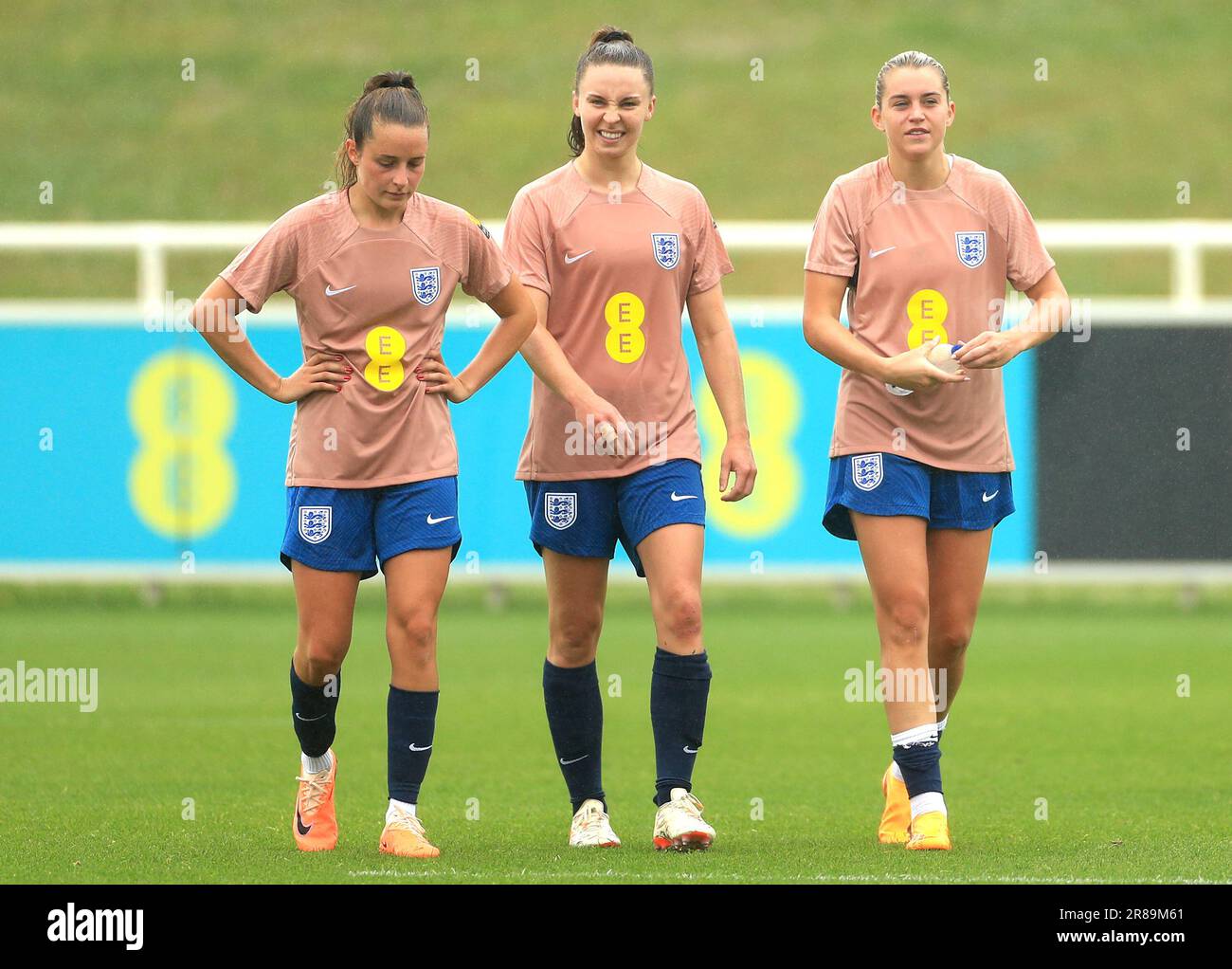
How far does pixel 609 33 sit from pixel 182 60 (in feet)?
90.1

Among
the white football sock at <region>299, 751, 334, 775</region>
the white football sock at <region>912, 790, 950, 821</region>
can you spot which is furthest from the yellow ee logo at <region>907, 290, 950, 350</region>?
the white football sock at <region>299, 751, 334, 775</region>

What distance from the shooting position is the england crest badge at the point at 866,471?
666 cm

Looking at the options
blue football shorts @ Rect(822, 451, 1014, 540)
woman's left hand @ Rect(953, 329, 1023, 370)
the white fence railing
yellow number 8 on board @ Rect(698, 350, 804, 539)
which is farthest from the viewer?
yellow number 8 on board @ Rect(698, 350, 804, 539)

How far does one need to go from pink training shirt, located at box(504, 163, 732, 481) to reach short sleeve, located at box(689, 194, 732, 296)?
0.12 feet

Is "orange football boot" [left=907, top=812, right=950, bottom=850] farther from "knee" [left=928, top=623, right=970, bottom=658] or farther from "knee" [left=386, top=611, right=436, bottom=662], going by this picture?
"knee" [left=386, top=611, right=436, bottom=662]

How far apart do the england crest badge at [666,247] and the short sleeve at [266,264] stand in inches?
41.2

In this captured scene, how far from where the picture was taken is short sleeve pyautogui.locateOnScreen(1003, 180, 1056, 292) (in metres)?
6.74

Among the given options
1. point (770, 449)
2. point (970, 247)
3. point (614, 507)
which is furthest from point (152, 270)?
point (970, 247)

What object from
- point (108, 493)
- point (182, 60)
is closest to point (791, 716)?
point (108, 493)

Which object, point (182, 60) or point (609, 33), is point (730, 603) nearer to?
point (609, 33)

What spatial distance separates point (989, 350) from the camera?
641 cm

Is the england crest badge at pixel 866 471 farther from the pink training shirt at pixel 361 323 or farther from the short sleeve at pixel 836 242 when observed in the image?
the pink training shirt at pixel 361 323

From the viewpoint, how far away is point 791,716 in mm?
10188
